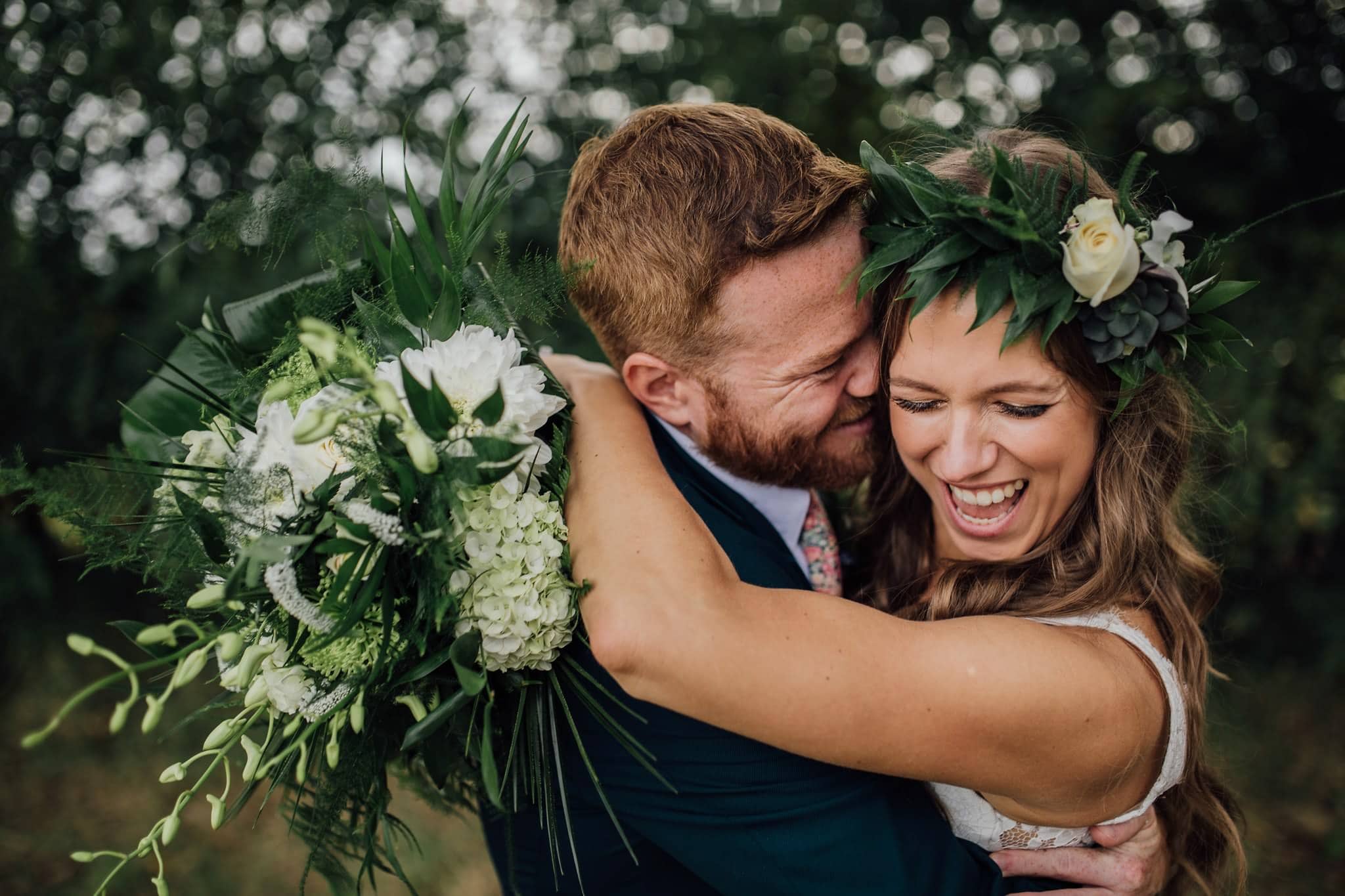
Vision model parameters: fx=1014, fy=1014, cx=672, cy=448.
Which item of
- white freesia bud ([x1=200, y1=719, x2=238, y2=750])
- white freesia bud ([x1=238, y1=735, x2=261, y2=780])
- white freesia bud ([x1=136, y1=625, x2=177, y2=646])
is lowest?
white freesia bud ([x1=238, y1=735, x2=261, y2=780])

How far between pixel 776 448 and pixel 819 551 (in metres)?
0.37

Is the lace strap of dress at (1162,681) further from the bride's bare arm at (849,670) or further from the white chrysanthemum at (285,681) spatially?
the white chrysanthemum at (285,681)

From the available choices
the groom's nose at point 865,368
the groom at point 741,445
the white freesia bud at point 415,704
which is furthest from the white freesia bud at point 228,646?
the groom's nose at point 865,368

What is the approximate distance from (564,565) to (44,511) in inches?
39.3

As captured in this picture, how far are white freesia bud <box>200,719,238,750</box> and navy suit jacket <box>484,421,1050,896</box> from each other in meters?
0.56

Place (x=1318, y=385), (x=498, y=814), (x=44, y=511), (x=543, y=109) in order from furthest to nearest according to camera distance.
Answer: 1. (x=543, y=109)
2. (x=1318, y=385)
3. (x=498, y=814)
4. (x=44, y=511)

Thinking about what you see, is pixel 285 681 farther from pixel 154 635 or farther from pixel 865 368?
pixel 865 368

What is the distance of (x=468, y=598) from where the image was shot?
1.97 meters

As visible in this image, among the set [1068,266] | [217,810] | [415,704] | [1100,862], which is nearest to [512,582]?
[415,704]

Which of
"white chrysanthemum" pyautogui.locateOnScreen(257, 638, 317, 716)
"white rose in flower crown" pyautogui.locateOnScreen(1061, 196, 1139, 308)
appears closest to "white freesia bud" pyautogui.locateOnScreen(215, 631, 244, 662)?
"white chrysanthemum" pyautogui.locateOnScreen(257, 638, 317, 716)

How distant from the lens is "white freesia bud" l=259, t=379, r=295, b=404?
1.98 metres

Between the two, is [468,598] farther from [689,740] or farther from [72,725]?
[72,725]

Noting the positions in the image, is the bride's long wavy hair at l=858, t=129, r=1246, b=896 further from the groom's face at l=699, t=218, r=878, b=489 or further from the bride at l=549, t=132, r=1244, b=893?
the groom's face at l=699, t=218, r=878, b=489

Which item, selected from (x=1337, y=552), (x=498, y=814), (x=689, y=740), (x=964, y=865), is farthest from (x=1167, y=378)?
(x=1337, y=552)
